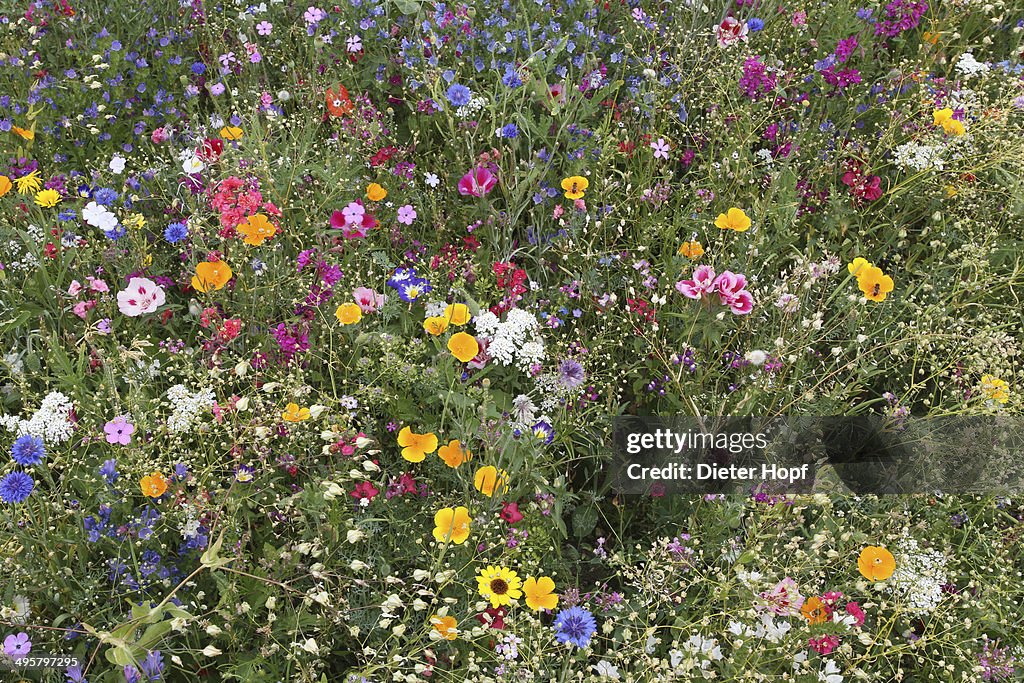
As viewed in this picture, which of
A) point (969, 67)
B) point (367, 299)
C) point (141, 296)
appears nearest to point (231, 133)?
point (141, 296)

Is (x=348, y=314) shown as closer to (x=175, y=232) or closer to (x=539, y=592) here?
(x=175, y=232)

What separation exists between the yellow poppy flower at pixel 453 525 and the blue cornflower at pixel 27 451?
101 centimetres

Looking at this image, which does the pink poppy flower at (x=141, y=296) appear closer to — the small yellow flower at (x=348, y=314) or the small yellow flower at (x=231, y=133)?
the small yellow flower at (x=348, y=314)

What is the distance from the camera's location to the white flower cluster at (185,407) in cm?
195

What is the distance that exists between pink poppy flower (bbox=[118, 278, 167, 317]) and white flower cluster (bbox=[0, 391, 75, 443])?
0.37m

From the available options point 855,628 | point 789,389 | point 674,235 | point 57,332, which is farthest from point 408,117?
point 855,628

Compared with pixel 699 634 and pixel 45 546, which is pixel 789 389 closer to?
pixel 699 634

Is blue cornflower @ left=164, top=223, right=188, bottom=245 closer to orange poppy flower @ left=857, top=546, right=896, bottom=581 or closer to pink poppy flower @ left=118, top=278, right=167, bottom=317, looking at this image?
pink poppy flower @ left=118, top=278, right=167, bottom=317

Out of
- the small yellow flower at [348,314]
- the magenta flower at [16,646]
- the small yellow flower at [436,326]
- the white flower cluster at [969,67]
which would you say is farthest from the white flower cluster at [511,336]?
the white flower cluster at [969,67]

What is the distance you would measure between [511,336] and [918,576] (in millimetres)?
1276

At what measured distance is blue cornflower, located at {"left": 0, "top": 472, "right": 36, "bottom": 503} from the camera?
180 cm

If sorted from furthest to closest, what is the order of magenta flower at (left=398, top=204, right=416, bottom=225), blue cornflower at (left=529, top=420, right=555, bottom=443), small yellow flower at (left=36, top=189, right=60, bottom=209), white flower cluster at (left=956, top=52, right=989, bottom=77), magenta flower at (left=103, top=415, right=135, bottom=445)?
white flower cluster at (left=956, top=52, right=989, bottom=77) < magenta flower at (left=398, top=204, right=416, bottom=225) < small yellow flower at (left=36, top=189, right=60, bottom=209) < blue cornflower at (left=529, top=420, right=555, bottom=443) < magenta flower at (left=103, top=415, right=135, bottom=445)

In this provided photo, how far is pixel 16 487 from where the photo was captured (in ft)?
5.97

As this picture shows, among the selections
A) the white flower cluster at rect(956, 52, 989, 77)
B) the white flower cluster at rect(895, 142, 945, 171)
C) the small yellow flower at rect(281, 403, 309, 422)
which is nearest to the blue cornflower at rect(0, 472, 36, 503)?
the small yellow flower at rect(281, 403, 309, 422)
